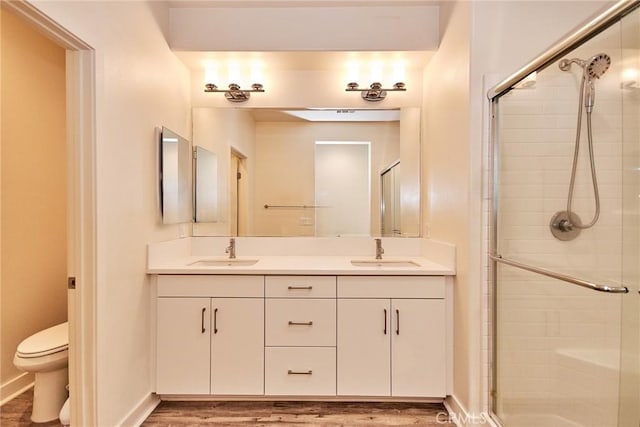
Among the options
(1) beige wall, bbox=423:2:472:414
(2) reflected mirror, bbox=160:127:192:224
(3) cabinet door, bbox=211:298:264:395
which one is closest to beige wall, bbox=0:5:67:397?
(2) reflected mirror, bbox=160:127:192:224

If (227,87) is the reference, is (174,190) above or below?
below

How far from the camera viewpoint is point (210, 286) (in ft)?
6.69

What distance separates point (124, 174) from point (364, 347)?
5.39 feet

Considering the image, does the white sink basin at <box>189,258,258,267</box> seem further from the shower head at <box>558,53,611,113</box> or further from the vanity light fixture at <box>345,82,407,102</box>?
the shower head at <box>558,53,611,113</box>

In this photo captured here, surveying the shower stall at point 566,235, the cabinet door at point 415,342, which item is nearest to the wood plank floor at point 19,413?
the cabinet door at point 415,342

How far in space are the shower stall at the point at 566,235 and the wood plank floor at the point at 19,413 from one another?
2.49 meters

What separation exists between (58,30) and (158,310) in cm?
148

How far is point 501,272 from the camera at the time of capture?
5.70ft

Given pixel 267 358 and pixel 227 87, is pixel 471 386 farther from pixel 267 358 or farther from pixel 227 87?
pixel 227 87

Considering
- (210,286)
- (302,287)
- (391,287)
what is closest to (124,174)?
(210,286)

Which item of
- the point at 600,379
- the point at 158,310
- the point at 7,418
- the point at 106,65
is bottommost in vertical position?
the point at 7,418

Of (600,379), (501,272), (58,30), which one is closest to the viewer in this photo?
(58,30)

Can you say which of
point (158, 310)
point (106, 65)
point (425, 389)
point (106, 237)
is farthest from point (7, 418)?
point (425, 389)

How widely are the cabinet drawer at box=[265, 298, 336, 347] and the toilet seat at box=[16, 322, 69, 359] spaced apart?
110cm
